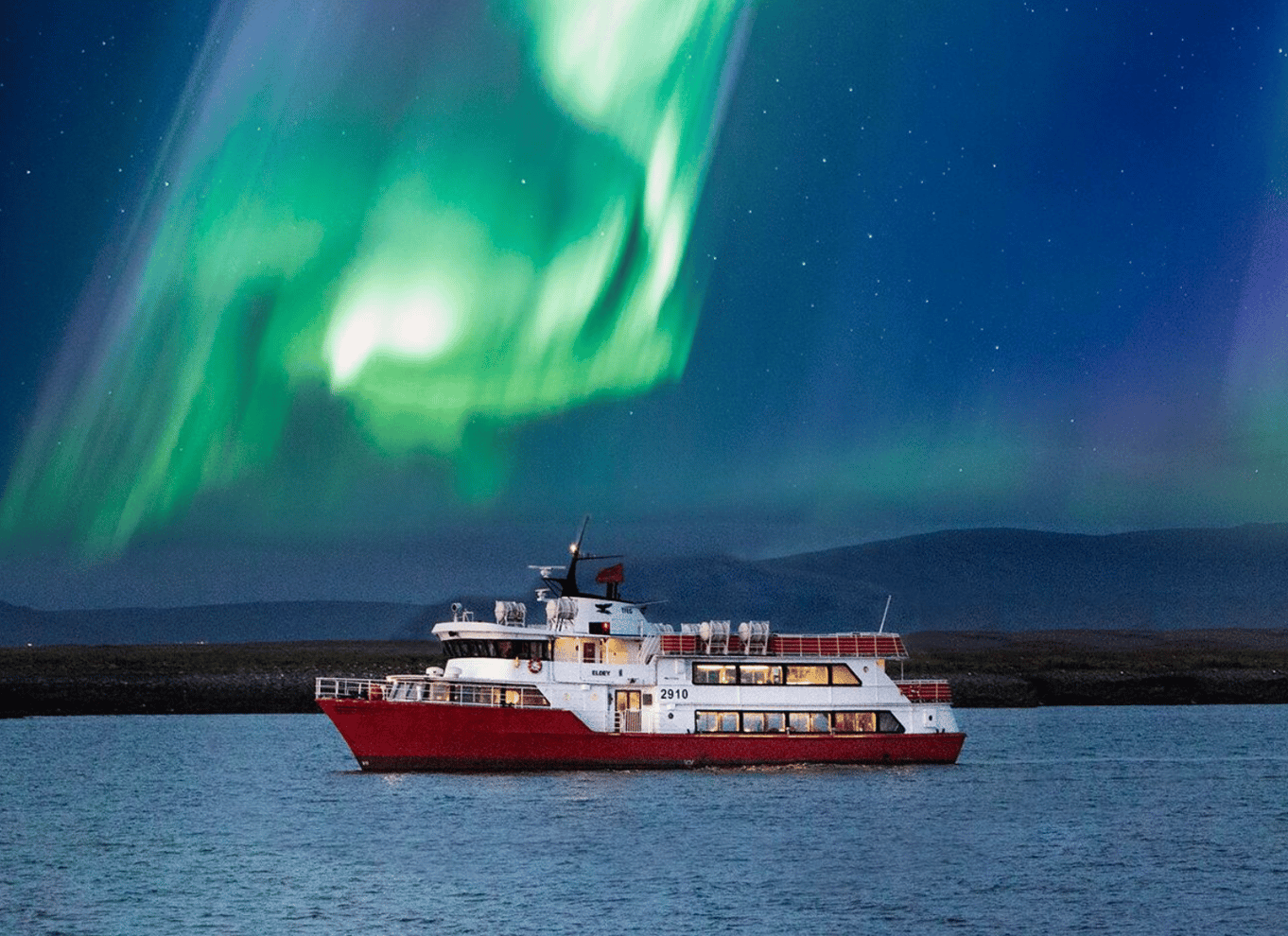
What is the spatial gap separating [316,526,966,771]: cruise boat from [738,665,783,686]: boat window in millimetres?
69

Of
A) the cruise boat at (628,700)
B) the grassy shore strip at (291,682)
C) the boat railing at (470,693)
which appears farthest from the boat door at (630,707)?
the grassy shore strip at (291,682)

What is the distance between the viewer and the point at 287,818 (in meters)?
59.1

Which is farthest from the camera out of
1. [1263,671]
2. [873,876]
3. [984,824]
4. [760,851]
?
[1263,671]

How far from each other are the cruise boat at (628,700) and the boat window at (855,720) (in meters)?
0.05

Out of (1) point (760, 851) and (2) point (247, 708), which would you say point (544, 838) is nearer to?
(1) point (760, 851)

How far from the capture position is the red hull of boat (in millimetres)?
63812

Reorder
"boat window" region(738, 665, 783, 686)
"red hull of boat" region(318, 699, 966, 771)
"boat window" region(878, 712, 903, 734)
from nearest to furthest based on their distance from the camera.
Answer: "red hull of boat" region(318, 699, 966, 771), "boat window" region(738, 665, 783, 686), "boat window" region(878, 712, 903, 734)

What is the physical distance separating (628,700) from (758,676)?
5.28 m

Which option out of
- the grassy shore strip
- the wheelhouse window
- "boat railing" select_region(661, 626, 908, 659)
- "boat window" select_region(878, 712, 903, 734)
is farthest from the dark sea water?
the grassy shore strip

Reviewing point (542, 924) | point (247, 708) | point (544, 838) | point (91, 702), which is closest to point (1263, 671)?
point (247, 708)

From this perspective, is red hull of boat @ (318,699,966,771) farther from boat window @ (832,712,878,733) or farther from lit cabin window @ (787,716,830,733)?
boat window @ (832,712,878,733)

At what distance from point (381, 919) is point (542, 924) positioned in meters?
3.80

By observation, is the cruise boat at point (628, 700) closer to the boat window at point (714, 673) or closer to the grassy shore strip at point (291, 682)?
the boat window at point (714, 673)

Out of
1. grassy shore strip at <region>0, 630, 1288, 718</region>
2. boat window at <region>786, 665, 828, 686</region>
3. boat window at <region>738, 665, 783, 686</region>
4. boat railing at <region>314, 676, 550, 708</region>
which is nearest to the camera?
boat railing at <region>314, 676, 550, 708</region>
